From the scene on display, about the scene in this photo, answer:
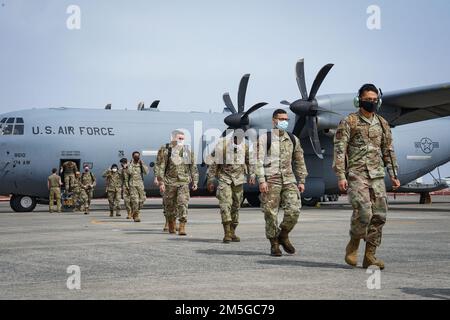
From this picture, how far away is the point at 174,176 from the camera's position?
1359 cm

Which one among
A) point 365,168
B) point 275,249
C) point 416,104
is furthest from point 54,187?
point 365,168

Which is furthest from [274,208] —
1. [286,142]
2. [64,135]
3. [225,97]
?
[225,97]

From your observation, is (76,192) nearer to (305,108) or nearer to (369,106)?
(305,108)

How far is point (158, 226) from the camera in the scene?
629 inches

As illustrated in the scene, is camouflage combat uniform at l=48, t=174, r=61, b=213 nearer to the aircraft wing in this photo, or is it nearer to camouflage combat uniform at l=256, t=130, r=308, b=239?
the aircraft wing

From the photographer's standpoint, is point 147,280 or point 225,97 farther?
point 225,97

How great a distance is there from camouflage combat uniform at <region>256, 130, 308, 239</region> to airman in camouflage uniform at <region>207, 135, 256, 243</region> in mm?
1763

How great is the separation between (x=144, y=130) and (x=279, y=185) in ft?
57.8

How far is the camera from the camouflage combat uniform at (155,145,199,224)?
13516 mm

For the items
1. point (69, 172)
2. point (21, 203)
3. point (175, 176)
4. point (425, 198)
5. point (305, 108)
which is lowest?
point (425, 198)

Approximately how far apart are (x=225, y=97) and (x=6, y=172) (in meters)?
9.67

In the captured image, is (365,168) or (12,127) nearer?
(365,168)

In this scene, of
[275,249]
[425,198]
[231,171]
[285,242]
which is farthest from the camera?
[425,198]
